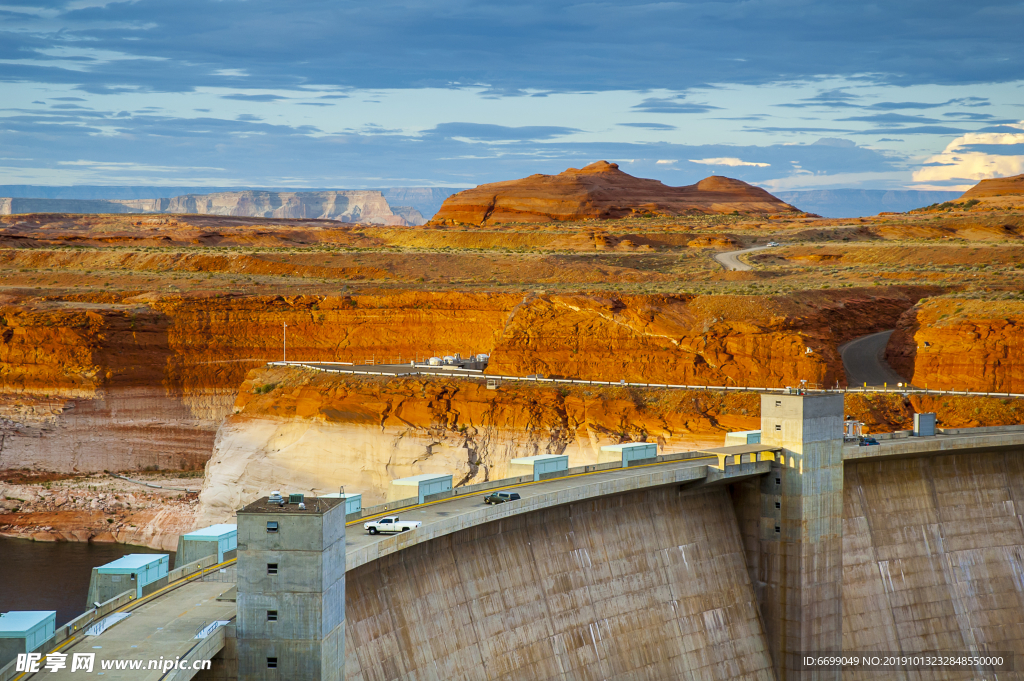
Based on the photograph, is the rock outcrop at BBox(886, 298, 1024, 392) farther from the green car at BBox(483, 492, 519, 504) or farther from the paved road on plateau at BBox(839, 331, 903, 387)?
the green car at BBox(483, 492, 519, 504)

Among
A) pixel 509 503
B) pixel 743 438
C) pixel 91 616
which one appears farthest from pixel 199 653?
pixel 743 438

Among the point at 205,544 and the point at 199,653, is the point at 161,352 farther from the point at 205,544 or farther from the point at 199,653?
the point at 199,653

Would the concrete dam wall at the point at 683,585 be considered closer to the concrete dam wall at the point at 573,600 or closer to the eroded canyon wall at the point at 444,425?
the concrete dam wall at the point at 573,600

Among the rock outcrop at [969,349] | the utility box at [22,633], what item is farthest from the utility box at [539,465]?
the rock outcrop at [969,349]

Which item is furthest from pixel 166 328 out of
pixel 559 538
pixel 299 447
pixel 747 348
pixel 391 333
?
pixel 559 538

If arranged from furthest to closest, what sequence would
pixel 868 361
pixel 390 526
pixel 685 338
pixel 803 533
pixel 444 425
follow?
pixel 868 361
pixel 685 338
pixel 444 425
pixel 803 533
pixel 390 526
